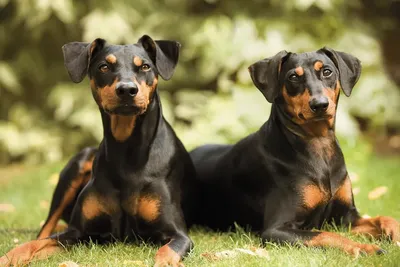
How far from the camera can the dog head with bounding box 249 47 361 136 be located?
4.08 metres

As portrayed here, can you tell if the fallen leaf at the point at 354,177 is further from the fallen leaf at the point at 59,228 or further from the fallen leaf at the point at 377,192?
the fallen leaf at the point at 59,228

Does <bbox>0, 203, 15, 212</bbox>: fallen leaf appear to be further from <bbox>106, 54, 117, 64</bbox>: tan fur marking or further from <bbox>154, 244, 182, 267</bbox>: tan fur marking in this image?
<bbox>154, 244, 182, 267</bbox>: tan fur marking

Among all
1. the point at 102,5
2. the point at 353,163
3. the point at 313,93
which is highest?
the point at 102,5

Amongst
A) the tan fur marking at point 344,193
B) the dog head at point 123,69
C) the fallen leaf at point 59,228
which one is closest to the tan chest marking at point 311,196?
the tan fur marking at point 344,193

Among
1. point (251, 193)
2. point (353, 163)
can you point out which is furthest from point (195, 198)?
→ point (353, 163)

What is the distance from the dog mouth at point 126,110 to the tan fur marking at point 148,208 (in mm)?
559

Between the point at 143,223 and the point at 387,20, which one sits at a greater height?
the point at 387,20

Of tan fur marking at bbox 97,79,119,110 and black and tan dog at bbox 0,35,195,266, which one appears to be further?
black and tan dog at bbox 0,35,195,266

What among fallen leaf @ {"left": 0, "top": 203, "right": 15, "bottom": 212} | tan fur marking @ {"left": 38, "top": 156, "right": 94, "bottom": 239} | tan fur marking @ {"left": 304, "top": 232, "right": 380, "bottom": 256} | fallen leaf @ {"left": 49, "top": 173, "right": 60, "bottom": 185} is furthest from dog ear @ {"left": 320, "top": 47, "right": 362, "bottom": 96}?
fallen leaf @ {"left": 49, "top": 173, "right": 60, "bottom": 185}

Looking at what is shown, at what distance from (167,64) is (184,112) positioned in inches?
176

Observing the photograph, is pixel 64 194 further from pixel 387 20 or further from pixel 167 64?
pixel 387 20

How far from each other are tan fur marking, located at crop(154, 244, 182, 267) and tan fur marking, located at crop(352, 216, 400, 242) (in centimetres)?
131

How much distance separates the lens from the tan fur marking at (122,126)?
168 inches

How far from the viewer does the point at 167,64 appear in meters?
4.39
